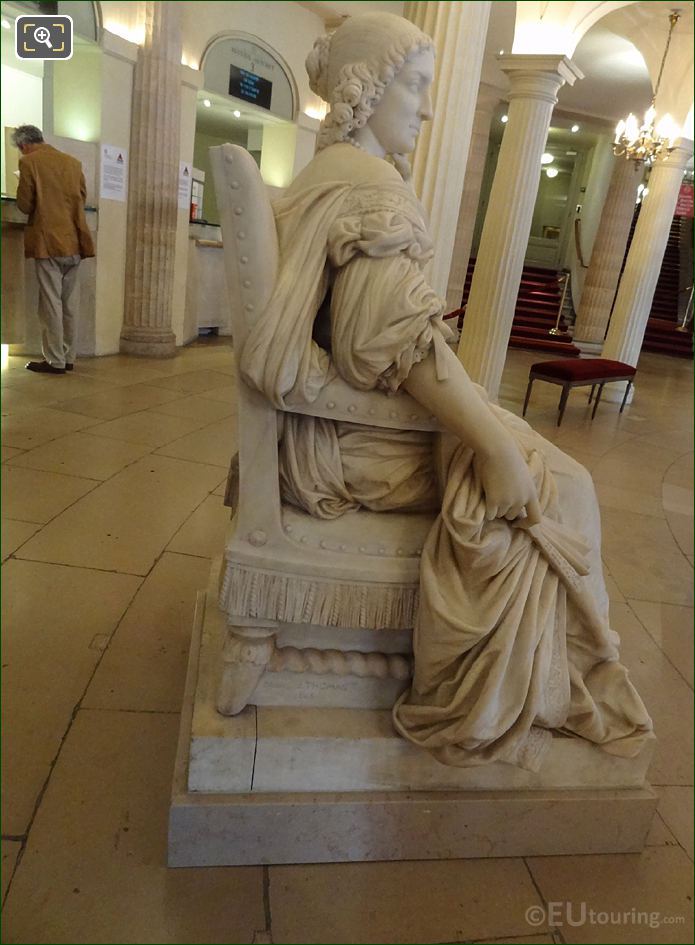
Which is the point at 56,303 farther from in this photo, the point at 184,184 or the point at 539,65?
the point at 539,65

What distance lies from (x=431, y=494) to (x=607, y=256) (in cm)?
1228

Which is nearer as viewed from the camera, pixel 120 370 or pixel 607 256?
pixel 120 370

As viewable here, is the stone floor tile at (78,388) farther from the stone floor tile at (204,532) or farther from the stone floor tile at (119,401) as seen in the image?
the stone floor tile at (204,532)

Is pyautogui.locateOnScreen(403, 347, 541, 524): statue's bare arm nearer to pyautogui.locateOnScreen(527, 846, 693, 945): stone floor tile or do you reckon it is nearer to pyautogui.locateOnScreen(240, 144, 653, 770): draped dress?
pyautogui.locateOnScreen(240, 144, 653, 770): draped dress

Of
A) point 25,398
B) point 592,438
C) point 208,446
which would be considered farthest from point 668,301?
point 25,398

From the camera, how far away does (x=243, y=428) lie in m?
1.28

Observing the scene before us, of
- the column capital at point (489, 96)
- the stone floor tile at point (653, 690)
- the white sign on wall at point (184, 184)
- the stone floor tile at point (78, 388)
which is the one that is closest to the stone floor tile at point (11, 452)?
the stone floor tile at point (78, 388)

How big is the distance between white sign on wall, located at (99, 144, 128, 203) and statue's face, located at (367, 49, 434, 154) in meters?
4.99

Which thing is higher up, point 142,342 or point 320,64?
point 320,64

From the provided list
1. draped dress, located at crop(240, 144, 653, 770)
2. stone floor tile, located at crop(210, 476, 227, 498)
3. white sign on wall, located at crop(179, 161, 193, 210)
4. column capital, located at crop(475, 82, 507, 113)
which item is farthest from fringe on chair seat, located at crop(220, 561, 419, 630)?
column capital, located at crop(475, 82, 507, 113)

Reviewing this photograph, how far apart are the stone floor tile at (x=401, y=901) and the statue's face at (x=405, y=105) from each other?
144cm

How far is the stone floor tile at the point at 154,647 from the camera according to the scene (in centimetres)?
172

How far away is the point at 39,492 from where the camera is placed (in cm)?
275

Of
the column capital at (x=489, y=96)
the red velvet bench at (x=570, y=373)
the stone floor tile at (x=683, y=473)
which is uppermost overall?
the column capital at (x=489, y=96)
